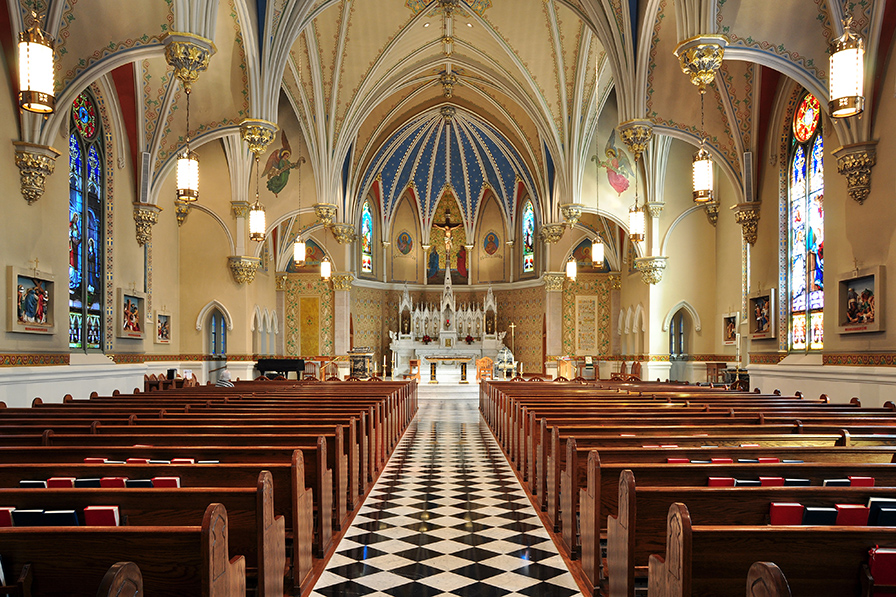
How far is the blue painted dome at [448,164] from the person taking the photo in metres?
31.9

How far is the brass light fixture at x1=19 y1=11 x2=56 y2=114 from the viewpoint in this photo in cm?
779

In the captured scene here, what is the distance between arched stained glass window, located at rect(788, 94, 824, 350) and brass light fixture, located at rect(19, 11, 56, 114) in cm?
1357

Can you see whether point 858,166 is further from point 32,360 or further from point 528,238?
point 528,238

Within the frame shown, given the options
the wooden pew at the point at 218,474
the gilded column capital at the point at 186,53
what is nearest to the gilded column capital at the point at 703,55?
the gilded column capital at the point at 186,53

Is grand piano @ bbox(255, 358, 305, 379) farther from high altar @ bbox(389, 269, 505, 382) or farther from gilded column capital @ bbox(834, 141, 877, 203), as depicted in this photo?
gilded column capital @ bbox(834, 141, 877, 203)

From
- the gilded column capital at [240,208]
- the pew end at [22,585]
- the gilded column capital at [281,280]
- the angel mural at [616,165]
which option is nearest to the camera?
the pew end at [22,585]

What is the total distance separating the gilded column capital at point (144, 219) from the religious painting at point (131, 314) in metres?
1.49

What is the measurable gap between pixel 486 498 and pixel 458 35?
2004 cm

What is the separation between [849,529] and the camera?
2.72 m

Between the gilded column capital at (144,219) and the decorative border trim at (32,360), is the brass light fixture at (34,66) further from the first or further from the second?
the gilded column capital at (144,219)

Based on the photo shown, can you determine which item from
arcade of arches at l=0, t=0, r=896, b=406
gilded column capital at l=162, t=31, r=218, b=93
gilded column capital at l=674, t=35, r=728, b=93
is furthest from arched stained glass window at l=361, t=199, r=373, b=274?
gilded column capital at l=674, t=35, r=728, b=93

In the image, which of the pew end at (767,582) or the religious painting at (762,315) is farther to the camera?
the religious painting at (762,315)

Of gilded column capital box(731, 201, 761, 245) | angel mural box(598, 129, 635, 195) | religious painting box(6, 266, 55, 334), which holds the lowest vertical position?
religious painting box(6, 266, 55, 334)

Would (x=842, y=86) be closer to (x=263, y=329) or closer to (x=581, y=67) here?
(x=581, y=67)
